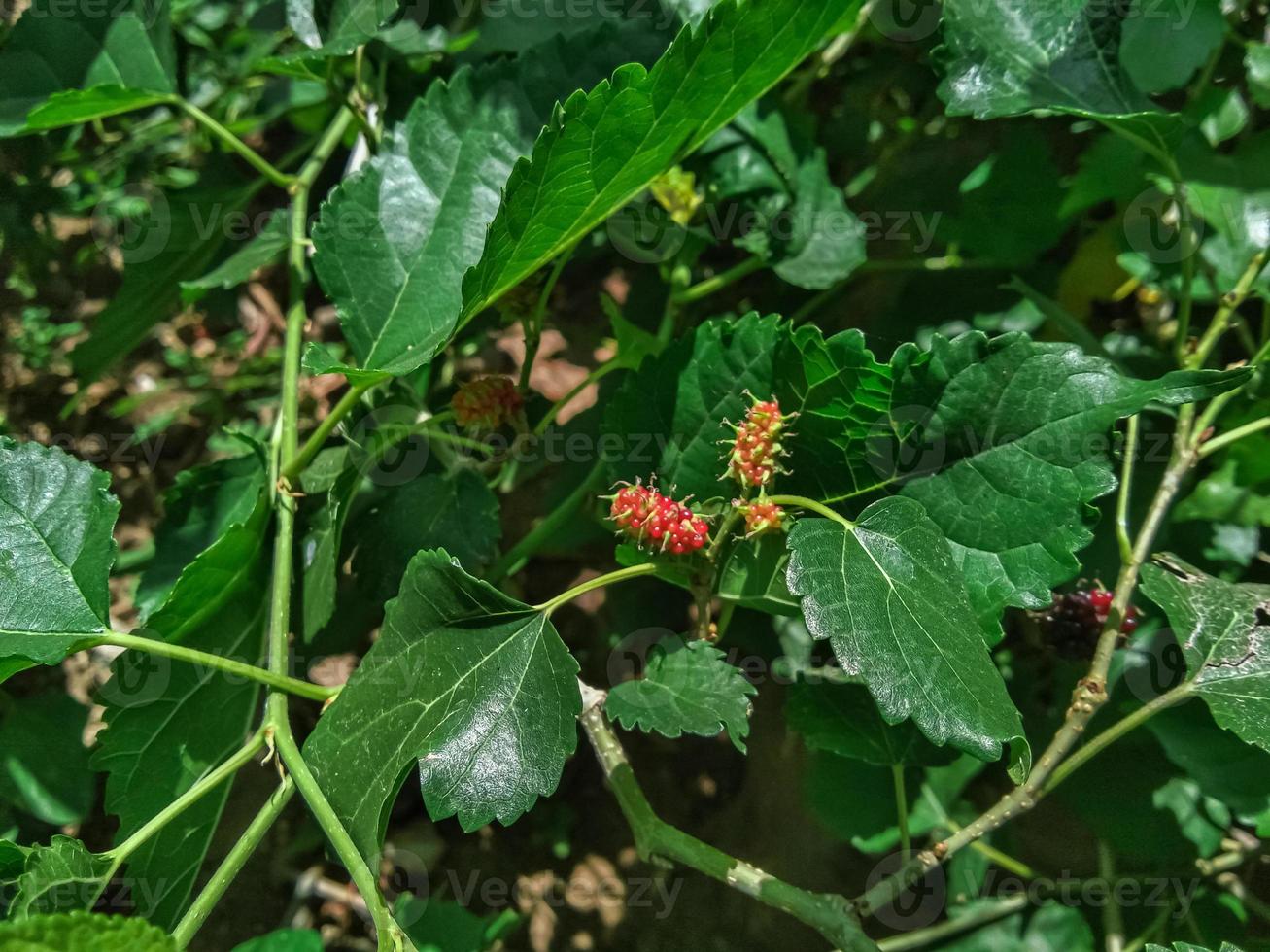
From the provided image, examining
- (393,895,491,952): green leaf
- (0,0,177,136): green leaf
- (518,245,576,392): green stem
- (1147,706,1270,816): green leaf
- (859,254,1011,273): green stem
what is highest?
(0,0,177,136): green leaf

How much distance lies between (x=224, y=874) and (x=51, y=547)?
32cm

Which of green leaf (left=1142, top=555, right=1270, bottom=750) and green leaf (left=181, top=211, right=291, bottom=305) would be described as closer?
green leaf (left=1142, top=555, right=1270, bottom=750)

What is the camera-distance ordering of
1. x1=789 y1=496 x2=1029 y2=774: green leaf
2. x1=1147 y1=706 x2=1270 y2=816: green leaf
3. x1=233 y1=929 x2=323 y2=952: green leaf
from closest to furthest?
x1=789 y1=496 x2=1029 y2=774: green leaf, x1=1147 y1=706 x2=1270 y2=816: green leaf, x1=233 y1=929 x2=323 y2=952: green leaf

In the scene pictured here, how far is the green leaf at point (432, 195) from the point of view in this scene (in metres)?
0.88

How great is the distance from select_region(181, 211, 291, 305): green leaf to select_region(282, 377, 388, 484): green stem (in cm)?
23

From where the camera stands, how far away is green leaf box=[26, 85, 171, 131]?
36.6 inches

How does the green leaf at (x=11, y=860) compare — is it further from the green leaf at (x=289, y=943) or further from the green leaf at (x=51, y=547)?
the green leaf at (x=289, y=943)

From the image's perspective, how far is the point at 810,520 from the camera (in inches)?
28.2

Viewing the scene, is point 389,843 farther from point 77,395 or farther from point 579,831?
point 77,395

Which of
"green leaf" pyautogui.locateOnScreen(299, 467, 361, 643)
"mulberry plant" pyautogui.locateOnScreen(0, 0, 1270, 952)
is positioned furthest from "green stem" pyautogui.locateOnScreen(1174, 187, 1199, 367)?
"green leaf" pyautogui.locateOnScreen(299, 467, 361, 643)

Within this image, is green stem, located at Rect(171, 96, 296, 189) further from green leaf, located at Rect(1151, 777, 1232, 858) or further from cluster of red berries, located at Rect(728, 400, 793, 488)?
green leaf, located at Rect(1151, 777, 1232, 858)

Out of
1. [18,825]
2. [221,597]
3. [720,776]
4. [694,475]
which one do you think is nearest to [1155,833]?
[720,776]

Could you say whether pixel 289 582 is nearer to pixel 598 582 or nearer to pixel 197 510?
pixel 197 510

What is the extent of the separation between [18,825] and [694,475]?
0.91 m
